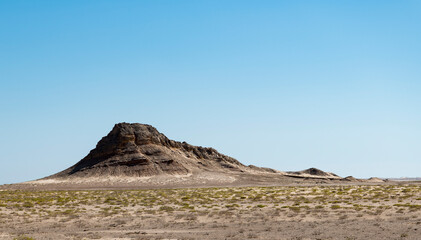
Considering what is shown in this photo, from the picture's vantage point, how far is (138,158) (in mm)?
103500

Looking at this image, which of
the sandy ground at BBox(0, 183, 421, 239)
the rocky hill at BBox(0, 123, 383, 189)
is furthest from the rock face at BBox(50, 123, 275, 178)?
the sandy ground at BBox(0, 183, 421, 239)

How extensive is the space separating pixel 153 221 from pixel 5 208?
16634mm

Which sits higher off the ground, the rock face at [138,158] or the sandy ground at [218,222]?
the rock face at [138,158]

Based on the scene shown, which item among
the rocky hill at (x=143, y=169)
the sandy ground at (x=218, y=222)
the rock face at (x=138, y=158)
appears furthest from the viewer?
the rock face at (x=138, y=158)

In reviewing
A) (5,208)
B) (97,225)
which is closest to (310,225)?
(97,225)

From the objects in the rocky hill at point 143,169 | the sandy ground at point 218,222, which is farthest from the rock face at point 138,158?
the sandy ground at point 218,222

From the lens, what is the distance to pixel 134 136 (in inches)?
4390

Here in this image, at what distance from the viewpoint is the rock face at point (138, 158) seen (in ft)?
333

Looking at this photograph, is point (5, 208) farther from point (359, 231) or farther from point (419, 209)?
point (419, 209)

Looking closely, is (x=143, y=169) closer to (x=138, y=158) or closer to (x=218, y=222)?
(x=138, y=158)

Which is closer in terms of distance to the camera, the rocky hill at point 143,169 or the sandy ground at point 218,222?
the sandy ground at point 218,222

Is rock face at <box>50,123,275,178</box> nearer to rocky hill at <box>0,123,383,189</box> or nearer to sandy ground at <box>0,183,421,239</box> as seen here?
rocky hill at <box>0,123,383,189</box>

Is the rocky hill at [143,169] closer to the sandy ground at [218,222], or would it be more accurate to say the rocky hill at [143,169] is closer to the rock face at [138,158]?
the rock face at [138,158]

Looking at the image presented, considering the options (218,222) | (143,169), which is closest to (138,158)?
(143,169)
